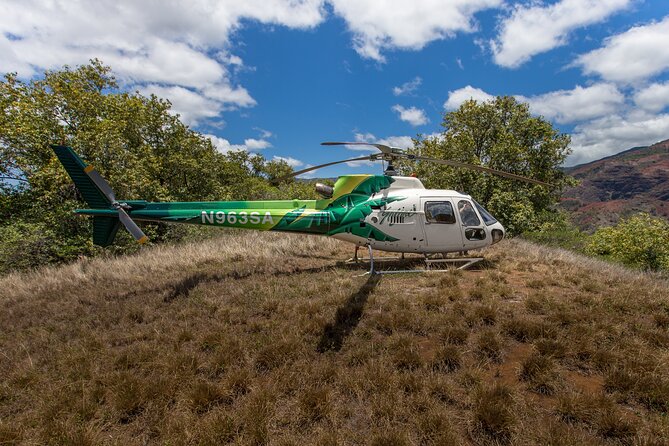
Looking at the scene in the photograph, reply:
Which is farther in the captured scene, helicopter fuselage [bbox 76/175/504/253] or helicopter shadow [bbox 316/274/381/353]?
helicopter fuselage [bbox 76/175/504/253]

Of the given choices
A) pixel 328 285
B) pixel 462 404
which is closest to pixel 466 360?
pixel 462 404

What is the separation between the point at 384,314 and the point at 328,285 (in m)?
2.21

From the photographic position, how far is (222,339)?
539cm

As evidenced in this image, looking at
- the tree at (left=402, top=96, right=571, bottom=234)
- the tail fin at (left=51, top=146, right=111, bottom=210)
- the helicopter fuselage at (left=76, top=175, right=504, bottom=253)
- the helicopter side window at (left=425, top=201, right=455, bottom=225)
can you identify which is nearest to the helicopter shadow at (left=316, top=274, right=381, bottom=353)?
the helicopter fuselage at (left=76, top=175, right=504, bottom=253)

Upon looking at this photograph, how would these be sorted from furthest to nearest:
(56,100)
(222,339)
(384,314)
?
1. (56,100)
2. (384,314)
3. (222,339)

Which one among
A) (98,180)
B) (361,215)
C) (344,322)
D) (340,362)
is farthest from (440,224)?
(98,180)

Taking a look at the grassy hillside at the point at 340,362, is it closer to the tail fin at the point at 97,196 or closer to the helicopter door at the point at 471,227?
the helicopter door at the point at 471,227

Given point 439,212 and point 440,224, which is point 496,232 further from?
point 439,212

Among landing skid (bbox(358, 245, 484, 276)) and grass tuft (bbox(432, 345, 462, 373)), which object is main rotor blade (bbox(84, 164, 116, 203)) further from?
grass tuft (bbox(432, 345, 462, 373))

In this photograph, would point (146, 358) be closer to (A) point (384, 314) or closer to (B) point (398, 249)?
(A) point (384, 314)

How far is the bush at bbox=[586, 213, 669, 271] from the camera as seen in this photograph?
22812mm

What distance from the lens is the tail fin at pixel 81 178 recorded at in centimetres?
873

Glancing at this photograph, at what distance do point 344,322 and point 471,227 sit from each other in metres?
6.25

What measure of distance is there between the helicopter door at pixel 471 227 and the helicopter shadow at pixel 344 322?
14.2ft
